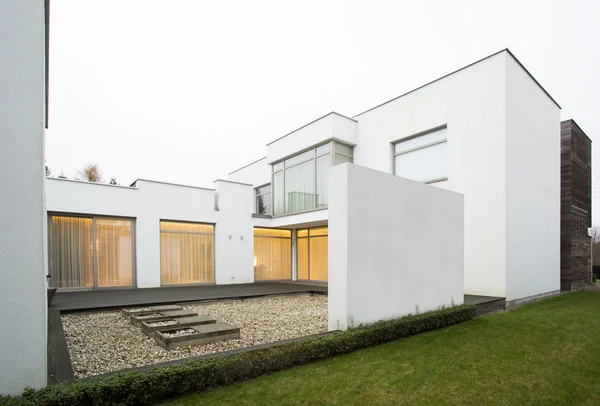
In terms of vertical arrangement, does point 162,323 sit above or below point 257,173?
below

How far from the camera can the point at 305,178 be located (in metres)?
13.8

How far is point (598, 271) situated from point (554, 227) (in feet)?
36.1

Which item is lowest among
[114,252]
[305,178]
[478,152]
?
[114,252]

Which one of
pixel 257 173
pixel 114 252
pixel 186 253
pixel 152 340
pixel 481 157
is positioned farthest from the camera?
pixel 257 173

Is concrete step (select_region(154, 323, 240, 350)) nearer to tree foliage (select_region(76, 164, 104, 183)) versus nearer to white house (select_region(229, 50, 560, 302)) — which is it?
white house (select_region(229, 50, 560, 302))

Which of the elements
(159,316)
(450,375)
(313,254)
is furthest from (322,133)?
(450,375)

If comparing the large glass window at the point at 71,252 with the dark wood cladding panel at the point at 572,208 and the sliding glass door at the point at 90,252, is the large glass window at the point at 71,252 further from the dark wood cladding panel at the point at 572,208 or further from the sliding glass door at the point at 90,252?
the dark wood cladding panel at the point at 572,208

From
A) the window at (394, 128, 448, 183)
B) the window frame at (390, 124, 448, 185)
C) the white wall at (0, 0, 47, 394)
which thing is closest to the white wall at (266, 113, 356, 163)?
the window frame at (390, 124, 448, 185)

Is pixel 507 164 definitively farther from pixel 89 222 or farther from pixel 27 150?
pixel 89 222

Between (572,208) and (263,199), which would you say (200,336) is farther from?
(572,208)

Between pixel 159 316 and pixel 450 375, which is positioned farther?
pixel 159 316

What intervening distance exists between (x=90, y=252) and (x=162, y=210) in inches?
101

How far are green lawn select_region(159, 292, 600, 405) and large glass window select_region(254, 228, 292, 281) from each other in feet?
32.5

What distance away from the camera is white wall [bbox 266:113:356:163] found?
12508 millimetres
